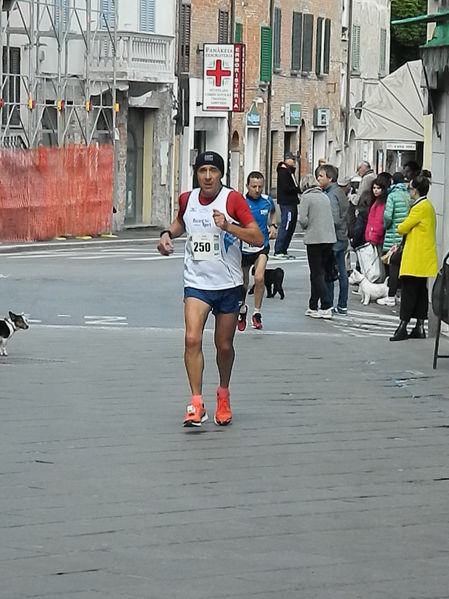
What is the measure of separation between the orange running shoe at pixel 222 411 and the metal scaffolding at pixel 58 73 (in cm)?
2797

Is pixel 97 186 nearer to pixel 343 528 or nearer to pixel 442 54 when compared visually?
pixel 442 54

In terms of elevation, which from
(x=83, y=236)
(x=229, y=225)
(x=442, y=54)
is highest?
(x=442, y=54)

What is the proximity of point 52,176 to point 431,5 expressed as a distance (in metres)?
17.8

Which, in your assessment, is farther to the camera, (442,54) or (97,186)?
(97,186)

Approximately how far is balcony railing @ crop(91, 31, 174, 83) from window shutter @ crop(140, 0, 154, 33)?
894mm

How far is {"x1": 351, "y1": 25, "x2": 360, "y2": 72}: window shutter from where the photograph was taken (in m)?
69.2

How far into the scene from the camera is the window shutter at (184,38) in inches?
1967

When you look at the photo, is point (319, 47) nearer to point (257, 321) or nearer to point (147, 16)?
point (147, 16)

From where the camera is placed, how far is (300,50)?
61.5 meters

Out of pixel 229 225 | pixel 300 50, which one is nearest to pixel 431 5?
pixel 229 225

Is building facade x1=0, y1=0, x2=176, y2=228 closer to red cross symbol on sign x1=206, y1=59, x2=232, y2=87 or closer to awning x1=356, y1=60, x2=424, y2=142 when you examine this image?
red cross symbol on sign x1=206, y1=59, x2=232, y2=87

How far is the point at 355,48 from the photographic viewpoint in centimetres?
6944

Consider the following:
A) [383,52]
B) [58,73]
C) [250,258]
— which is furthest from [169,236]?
A: [383,52]

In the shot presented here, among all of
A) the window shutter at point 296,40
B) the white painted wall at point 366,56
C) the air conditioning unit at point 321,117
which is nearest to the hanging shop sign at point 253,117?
the window shutter at point 296,40
